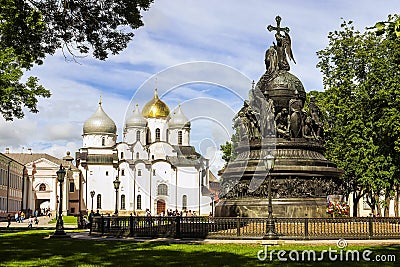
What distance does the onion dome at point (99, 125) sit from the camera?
100312mm

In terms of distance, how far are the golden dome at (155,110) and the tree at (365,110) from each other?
6164 centimetres

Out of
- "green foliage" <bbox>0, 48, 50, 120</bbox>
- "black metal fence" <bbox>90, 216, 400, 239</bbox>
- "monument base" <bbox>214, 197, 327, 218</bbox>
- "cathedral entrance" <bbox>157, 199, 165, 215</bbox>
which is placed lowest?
"cathedral entrance" <bbox>157, 199, 165, 215</bbox>

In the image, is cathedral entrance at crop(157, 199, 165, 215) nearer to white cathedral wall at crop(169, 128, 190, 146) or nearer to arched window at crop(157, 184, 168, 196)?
arched window at crop(157, 184, 168, 196)

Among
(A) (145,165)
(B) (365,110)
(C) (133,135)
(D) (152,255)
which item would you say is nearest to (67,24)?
(D) (152,255)

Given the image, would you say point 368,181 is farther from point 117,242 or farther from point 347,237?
→ point 117,242

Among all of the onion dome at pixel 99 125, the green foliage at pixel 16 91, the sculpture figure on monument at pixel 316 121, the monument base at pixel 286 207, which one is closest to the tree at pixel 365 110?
the sculpture figure on monument at pixel 316 121

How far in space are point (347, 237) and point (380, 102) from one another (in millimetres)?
19194

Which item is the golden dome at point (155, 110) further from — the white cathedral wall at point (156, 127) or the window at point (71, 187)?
the window at point (71, 187)

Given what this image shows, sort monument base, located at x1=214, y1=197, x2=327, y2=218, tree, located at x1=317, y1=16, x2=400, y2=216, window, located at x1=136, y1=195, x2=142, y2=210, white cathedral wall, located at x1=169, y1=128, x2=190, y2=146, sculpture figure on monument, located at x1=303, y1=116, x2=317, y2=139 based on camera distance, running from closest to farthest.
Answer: monument base, located at x1=214, y1=197, x2=327, y2=218 < sculpture figure on monument, located at x1=303, y1=116, x2=317, y2=139 < tree, located at x1=317, y1=16, x2=400, y2=216 < window, located at x1=136, y1=195, x2=142, y2=210 < white cathedral wall, located at x1=169, y1=128, x2=190, y2=146

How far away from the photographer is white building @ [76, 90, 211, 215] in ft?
307

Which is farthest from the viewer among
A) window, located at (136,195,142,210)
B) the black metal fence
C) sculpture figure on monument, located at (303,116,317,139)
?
window, located at (136,195,142,210)

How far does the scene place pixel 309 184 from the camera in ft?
82.2

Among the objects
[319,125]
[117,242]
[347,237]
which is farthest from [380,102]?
[117,242]

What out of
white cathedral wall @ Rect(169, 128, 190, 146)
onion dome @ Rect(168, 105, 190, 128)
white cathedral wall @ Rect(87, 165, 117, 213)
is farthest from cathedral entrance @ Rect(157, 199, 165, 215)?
onion dome @ Rect(168, 105, 190, 128)
